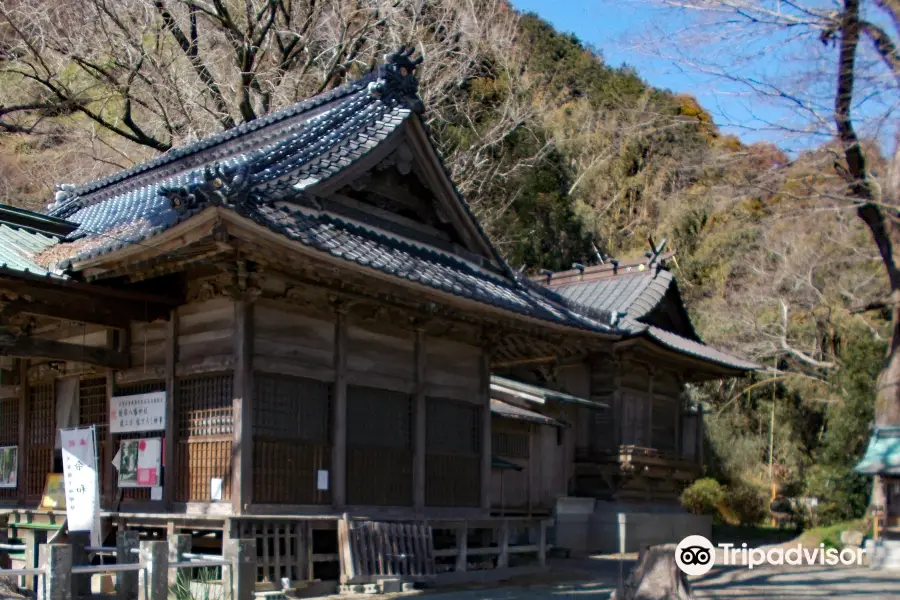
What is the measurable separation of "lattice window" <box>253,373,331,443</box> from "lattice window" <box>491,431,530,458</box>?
6.37 m

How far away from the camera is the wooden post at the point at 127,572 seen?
8.37 m

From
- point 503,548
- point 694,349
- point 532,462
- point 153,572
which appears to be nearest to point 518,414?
point 532,462

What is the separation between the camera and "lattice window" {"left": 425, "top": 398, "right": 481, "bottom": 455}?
45.0ft

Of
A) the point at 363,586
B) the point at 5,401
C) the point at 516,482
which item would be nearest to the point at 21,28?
the point at 5,401

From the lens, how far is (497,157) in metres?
35.9

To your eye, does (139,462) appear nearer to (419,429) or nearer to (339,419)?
(339,419)

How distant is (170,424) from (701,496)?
18241 mm

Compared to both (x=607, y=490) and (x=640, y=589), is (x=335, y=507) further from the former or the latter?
(x=607, y=490)

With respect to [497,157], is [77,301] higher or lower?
lower

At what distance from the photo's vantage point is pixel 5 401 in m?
14.2

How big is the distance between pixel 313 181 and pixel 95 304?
10.6 feet

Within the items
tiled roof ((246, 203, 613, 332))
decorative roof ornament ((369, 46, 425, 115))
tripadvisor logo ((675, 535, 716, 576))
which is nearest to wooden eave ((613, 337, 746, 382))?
tiled roof ((246, 203, 613, 332))

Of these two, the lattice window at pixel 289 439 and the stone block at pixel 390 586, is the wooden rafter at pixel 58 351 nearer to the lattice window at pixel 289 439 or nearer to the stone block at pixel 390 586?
the lattice window at pixel 289 439

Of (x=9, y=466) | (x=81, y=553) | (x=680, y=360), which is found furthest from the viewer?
(x=680, y=360)
